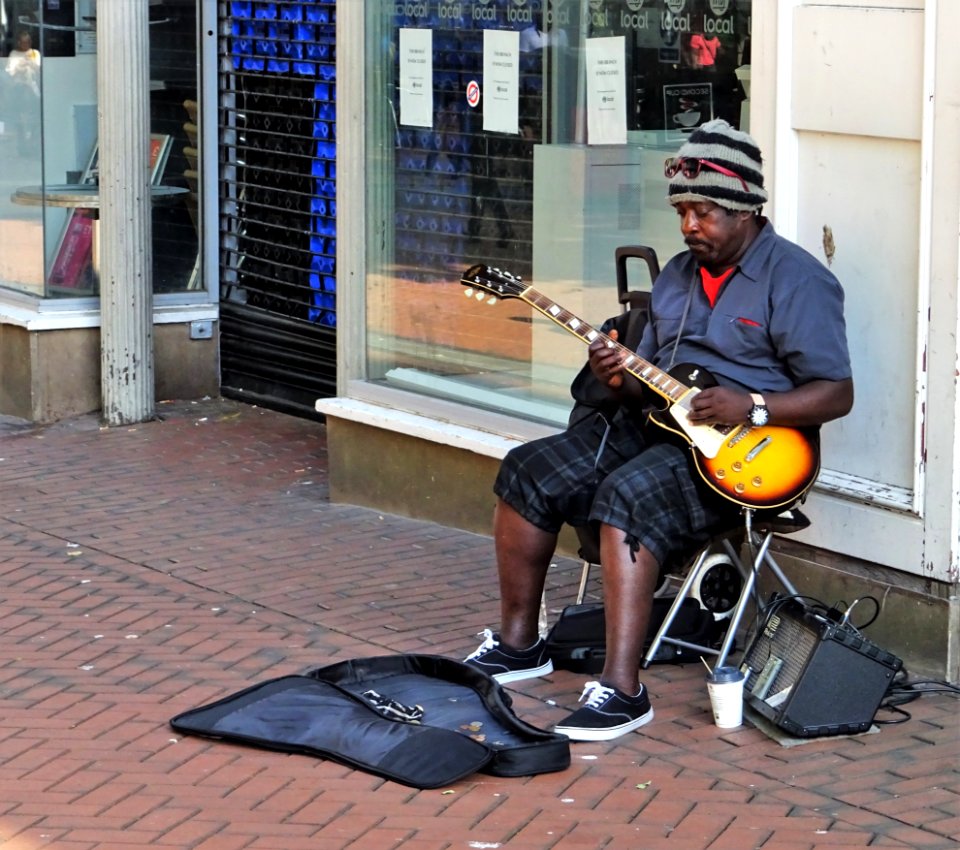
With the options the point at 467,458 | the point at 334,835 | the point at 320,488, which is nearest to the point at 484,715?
the point at 334,835

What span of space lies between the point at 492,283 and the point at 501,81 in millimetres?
1852

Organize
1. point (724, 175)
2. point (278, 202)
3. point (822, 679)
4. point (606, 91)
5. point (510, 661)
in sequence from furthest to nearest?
point (278, 202), point (606, 91), point (510, 661), point (724, 175), point (822, 679)

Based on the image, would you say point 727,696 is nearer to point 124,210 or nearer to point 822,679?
point 822,679

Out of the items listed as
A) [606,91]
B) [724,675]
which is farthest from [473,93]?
[724,675]

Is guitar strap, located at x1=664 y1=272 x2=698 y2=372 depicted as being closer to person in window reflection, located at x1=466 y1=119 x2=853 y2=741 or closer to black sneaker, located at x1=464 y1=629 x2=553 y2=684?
person in window reflection, located at x1=466 y1=119 x2=853 y2=741

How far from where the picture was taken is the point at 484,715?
196 inches

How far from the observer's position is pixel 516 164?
7.12 m

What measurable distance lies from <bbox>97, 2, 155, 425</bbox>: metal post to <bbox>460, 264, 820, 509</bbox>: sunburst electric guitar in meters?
4.41

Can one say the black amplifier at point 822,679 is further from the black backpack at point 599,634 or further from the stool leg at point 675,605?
the black backpack at point 599,634

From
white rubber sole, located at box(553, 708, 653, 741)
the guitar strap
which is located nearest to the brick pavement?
white rubber sole, located at box(553, 708, 653, 741)

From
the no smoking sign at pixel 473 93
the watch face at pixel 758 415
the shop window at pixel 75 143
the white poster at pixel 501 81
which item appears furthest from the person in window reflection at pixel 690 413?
the shop window at pixel 75 143

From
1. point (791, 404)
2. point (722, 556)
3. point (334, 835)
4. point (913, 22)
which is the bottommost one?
point (334, 835)

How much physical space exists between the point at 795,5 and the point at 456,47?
2044 mm

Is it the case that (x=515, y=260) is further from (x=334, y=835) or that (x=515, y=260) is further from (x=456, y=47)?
(x=334, y=835)
